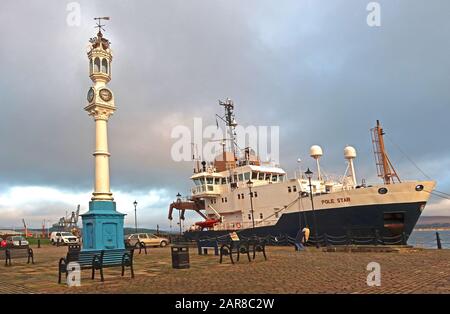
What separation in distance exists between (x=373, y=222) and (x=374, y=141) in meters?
5.66

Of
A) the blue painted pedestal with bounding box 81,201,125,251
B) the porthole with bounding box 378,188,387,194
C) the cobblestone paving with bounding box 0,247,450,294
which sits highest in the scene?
the porthole with bounding box 378,188,387,194

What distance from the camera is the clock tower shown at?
15898mm

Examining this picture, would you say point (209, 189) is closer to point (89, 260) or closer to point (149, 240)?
point (149, 240)

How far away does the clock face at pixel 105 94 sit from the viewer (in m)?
17.5

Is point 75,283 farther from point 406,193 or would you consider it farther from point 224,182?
point 224,182

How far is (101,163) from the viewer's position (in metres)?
17.0

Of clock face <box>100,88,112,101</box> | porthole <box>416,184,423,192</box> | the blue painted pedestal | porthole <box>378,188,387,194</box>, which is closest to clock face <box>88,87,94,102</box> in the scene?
clock face <box>100,88,112,101</box>

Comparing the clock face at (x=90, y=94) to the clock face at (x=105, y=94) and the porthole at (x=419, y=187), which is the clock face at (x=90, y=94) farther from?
the porthole at (x=419, y=187)

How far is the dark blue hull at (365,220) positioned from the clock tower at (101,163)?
1375cm

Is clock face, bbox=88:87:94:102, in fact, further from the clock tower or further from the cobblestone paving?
the cobblestone paving

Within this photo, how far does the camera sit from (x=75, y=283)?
10.6 meters

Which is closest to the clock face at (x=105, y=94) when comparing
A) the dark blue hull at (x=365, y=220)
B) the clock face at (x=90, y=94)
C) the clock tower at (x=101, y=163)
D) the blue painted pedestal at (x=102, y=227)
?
the clock tower at (x=101, y=163)

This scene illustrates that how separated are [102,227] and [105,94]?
600cm
